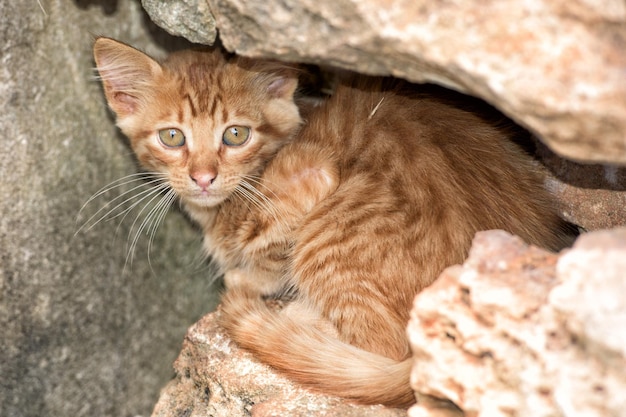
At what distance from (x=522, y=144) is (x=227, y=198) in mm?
1223

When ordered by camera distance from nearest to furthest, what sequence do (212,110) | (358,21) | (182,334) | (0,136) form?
1. (358,21)
2. (0,136)
3. (212,110)
4. (182,334)

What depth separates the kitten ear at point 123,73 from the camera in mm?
2605

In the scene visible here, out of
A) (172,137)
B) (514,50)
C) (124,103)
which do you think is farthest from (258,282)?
(514,50)

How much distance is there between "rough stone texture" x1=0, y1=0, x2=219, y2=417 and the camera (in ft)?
8.38

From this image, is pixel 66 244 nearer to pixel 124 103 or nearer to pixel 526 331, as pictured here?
pixel 124 103

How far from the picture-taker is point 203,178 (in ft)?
8.70

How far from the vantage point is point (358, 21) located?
169cm

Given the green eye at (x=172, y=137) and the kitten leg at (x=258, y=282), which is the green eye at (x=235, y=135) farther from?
the kitten leg at (x=258, y=282)

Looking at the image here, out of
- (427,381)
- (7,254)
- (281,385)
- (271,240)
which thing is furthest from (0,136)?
(427,381)

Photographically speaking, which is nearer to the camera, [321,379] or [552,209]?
[321,379]

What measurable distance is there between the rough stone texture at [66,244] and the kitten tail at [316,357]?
0.69 m

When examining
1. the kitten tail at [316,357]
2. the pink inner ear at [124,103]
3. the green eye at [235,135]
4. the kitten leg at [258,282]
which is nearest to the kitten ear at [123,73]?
the pink inner ear at [124,103]

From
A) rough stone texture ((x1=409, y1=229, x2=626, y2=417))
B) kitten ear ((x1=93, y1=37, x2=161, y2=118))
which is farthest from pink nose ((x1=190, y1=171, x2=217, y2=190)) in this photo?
rough stone texture ((x1=409, y1=229, x2=626, y2=417))

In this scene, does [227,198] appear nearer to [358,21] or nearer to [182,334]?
[182,334]
